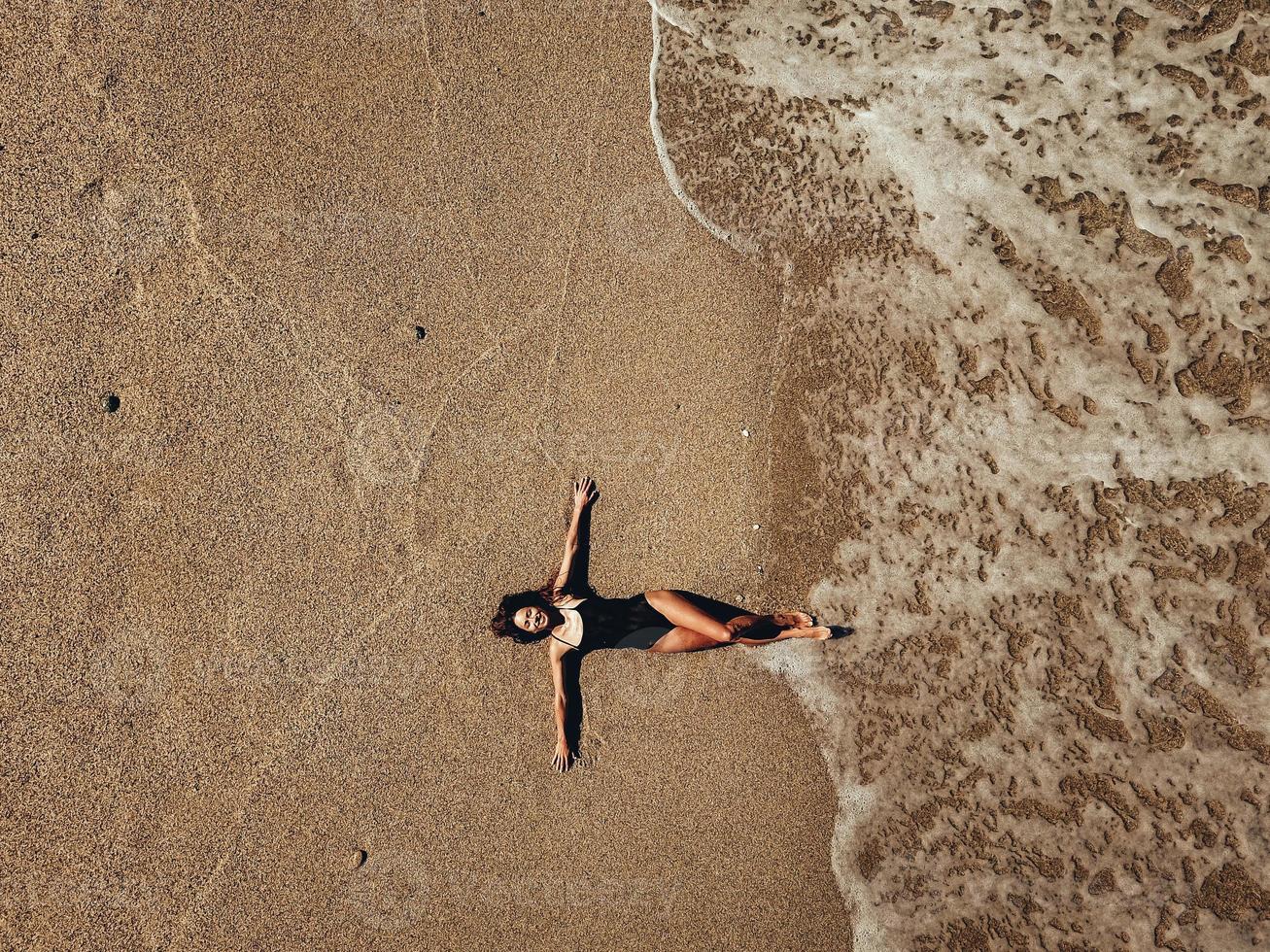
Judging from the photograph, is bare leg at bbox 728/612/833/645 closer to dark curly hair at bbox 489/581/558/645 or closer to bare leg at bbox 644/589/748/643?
bare leg at bbox 644/589/748/643

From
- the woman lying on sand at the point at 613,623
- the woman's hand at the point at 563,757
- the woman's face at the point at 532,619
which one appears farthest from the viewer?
the woman's hand at the point at 563,757

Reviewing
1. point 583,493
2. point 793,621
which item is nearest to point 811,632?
point 793,621

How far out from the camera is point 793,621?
261cm

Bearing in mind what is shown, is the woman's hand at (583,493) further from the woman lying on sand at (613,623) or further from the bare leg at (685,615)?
the bare leg at (685,615)

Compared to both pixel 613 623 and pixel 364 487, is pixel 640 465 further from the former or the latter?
pixel 364 487

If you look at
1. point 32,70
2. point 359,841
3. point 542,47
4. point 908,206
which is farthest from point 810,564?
point 32,70

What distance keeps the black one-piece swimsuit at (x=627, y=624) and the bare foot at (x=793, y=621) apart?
454 mm

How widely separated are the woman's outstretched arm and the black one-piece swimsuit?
15 cm

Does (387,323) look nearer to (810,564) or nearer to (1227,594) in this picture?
(810,564)

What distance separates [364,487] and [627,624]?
1.27m

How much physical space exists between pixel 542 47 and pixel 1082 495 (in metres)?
2.98

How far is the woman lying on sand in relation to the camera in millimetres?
2510

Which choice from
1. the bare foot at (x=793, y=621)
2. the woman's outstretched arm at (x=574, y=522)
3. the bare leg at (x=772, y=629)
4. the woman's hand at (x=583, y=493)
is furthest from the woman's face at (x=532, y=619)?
the bare foot at (x=793, y=621)

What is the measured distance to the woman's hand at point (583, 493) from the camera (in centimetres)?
263
